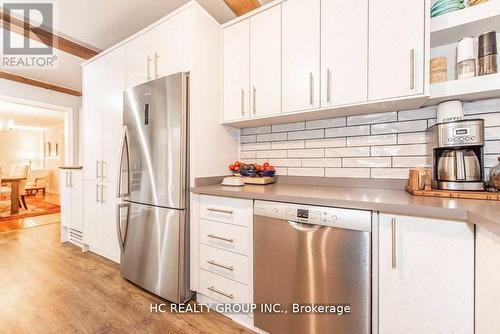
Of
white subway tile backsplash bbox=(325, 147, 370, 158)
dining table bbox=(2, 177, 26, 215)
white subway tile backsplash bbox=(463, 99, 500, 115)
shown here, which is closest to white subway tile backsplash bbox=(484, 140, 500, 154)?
white subway tile backsplash bbox=(463, 99, 500, 115)

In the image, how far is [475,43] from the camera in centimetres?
117

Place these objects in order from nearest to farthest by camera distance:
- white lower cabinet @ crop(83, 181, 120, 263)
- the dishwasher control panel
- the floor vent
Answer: the dishwasher control panel < white lower cabinet @ crop(83, 181, 120, 263) < the floor vent

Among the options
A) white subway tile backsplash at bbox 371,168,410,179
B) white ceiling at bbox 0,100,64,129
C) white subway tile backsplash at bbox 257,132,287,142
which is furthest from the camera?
white ceiling at bbox 0,100,64,129

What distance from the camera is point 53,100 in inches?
Result: 149

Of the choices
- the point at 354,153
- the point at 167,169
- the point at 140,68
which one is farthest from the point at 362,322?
the point at 140,68

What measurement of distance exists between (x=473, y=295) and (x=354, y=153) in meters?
0.97

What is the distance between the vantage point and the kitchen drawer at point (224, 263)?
133 centimetres

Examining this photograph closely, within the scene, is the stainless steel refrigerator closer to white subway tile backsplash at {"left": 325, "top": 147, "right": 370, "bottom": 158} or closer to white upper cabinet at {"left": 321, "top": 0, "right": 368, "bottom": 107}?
white upper cabinet at {"left": 321, "top": 0, "right": 368, "bottom": 107}

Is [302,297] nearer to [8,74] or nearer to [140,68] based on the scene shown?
[140,68]

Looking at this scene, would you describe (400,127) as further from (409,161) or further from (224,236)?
(224,236)

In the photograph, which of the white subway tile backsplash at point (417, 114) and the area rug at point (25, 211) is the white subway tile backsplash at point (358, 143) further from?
the area rug at point (25, 211)

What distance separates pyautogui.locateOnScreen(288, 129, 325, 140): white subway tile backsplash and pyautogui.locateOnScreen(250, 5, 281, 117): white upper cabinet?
33cm

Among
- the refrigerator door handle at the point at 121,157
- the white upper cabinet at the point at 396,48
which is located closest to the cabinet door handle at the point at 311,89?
the white upper cabinet at the point at 396,48

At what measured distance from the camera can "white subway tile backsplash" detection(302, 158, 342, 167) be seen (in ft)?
5.34
